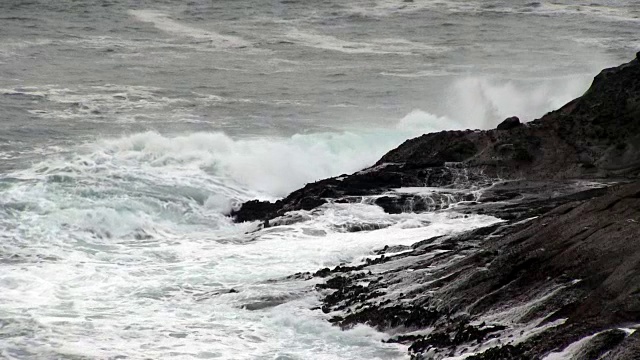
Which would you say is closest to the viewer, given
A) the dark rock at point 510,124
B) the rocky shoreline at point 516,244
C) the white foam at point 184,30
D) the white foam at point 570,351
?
the white foam at point 570,351

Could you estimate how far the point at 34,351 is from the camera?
1409 cm

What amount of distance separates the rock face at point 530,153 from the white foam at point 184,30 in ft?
67.8

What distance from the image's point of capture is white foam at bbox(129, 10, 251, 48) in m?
42.2

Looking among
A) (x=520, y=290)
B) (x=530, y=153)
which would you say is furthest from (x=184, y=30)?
(x=520, y=290)

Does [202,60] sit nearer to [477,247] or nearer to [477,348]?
[477,247]

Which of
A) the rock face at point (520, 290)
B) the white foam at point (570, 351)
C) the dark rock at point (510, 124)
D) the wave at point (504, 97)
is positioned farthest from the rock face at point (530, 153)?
the white foam at point (570, 351)

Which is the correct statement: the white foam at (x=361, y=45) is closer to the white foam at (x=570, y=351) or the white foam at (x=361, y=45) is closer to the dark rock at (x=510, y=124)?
the dark rock at (x=510, y=124)

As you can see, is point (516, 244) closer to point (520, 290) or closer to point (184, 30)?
point (520, 290)

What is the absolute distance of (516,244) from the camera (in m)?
14.4

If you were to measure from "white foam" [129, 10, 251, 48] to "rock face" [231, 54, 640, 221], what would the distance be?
20655mm

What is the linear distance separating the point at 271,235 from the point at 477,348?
7875mm

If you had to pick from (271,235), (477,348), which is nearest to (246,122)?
(271,235)

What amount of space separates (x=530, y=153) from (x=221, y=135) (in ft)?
31.7

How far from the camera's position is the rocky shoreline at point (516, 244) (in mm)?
12039
